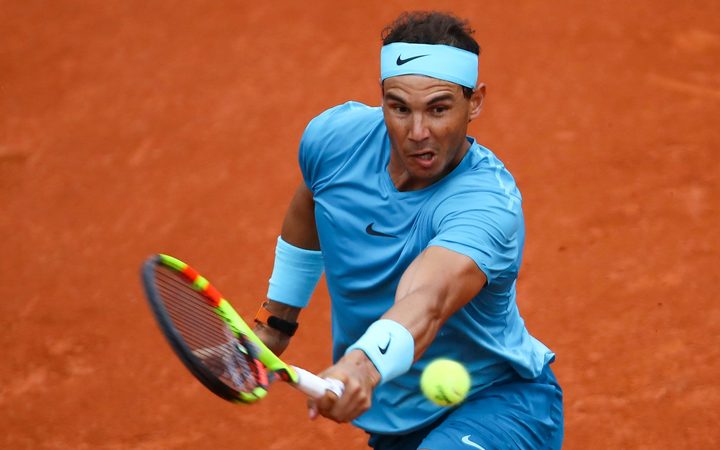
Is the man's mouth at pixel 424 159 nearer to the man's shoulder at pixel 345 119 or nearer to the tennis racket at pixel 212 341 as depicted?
the man's shoulder at pixel 345 119

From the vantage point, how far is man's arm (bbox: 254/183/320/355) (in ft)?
14.0

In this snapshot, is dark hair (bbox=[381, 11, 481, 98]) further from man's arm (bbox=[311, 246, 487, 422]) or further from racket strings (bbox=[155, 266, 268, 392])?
racket strings (bbox=[155, 266, 268, 392])

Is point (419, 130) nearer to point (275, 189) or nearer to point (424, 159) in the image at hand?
point (424, 159)

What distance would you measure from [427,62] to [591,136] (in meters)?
3.87

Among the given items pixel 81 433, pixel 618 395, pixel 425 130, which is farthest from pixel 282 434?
pixel 425 130

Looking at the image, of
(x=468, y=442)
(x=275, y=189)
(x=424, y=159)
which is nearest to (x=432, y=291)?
(x=424, y=159)

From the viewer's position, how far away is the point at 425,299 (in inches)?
125

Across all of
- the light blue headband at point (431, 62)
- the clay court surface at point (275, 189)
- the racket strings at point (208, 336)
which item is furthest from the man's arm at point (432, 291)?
the clay court surface at point (275, 189)

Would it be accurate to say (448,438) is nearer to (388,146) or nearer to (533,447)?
(533,447)

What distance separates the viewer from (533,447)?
3.83 m

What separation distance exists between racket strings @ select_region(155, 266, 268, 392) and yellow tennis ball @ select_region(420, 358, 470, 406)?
0.67 meters

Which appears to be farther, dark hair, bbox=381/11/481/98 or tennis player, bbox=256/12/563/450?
dark hair, bbox=381/11/481/98

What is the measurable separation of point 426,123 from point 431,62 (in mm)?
213

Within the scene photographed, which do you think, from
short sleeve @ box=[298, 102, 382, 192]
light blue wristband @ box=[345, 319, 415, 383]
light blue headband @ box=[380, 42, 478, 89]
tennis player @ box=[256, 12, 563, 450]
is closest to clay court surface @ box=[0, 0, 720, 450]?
tennis player @ box=[256, 12, 563, 450]
